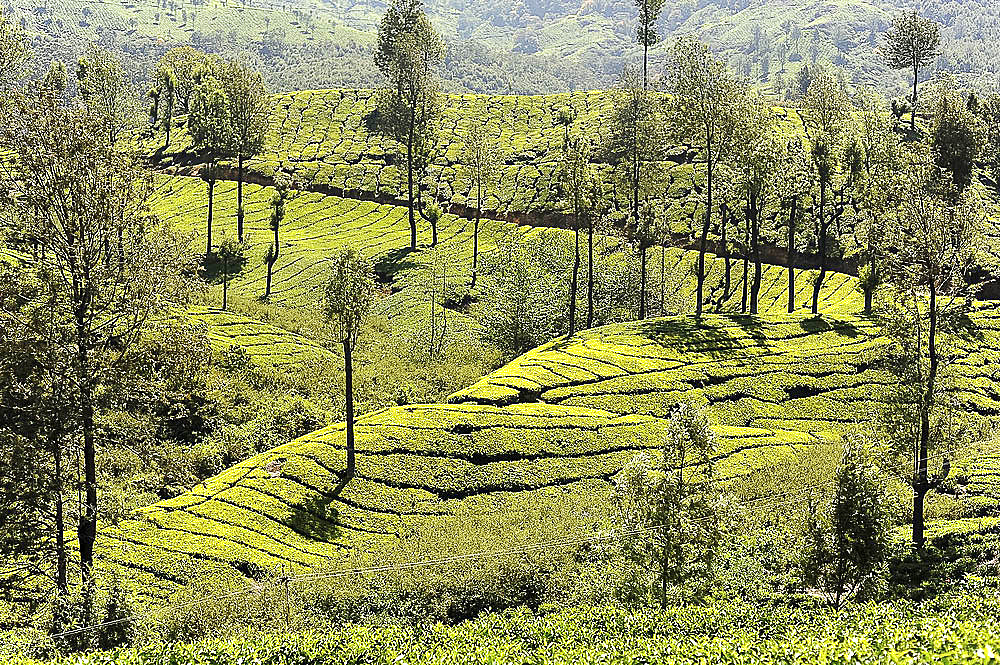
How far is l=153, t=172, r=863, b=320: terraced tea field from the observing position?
7512 cm

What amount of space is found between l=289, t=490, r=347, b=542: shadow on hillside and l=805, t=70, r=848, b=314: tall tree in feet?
122

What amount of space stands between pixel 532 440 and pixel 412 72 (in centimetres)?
6378

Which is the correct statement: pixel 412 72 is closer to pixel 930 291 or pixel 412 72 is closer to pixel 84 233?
pixel 930 291

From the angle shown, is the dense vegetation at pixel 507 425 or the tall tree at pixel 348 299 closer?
the dense vegetation at pixel 507 425

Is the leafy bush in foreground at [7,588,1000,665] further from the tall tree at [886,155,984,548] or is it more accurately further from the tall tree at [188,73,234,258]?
the tall tree at [188,73,234,258]

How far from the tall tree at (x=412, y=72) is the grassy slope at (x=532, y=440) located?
46654mm

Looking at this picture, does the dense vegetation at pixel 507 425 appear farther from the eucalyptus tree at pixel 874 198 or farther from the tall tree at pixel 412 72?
the tall tree at pixel 412 72

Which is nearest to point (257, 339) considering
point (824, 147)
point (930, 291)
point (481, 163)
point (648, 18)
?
point (481, 163)

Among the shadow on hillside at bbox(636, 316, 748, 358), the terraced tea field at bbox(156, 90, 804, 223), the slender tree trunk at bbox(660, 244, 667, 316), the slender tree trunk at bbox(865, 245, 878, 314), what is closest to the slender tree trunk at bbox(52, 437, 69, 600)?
the shadow on hillside at bbox(636, 316, 748, 358)

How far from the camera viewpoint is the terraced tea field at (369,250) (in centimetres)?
7512

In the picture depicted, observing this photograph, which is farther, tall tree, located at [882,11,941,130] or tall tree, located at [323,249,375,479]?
tall tree, located at [882,11,941,130]

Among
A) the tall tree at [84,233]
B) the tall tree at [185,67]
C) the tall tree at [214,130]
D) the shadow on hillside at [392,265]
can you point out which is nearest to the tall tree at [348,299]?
the tall tree at [84,233]

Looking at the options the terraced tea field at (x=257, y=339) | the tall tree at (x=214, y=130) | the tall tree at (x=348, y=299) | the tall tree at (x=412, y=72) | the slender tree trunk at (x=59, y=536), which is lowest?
the slender tree trunk at (x=59, y=536)

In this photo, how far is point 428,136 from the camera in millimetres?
100188
